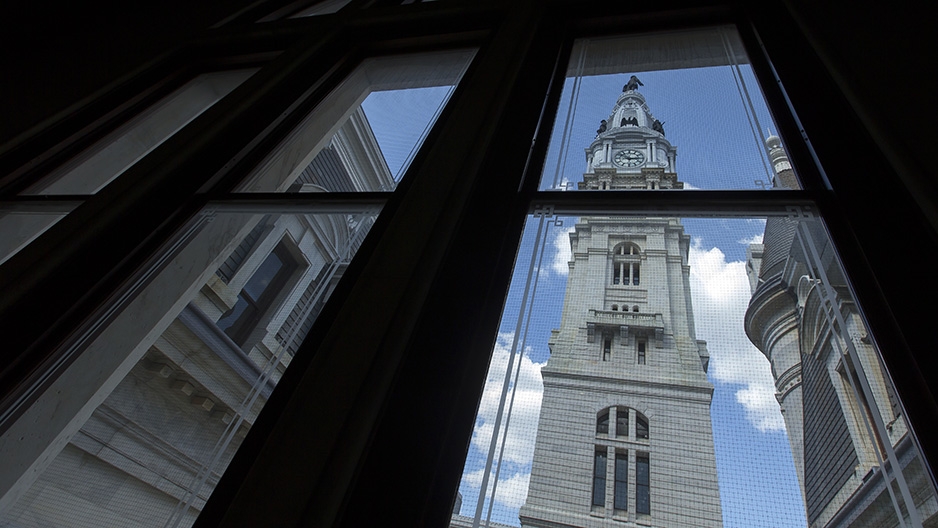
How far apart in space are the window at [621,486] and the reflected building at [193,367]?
803 mm

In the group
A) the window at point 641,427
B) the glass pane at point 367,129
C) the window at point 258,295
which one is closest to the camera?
the window at point 641,427

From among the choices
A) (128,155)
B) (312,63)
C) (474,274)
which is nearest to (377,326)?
(474,274)

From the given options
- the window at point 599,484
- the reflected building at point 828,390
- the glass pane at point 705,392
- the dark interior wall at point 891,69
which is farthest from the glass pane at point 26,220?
the dark interior wall at point 891,69

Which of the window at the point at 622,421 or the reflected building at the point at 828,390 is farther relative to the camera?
the window at the point at 622,421

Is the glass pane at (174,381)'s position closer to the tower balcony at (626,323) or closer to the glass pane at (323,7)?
the tower balcony at (626,323)

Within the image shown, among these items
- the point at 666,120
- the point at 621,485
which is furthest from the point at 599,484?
the point at 666,120

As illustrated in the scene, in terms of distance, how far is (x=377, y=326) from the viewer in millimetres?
812

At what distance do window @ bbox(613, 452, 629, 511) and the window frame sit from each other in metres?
0.31

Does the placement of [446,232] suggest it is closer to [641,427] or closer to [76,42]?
[641,427]

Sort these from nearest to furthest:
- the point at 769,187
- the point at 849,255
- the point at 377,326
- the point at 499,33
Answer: the point at 377,326 < the point at 849,255 < the point at 769,187 < the point at 499,33

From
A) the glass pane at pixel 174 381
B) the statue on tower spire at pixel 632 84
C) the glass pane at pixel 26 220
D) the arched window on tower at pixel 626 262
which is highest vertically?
the statue on tower spire at pixel 632 84

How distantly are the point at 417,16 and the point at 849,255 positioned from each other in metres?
Result: 2.14

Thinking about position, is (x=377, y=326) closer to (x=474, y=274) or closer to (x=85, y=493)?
(x=474, y=274)

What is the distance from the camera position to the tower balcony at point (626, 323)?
3.83ft
